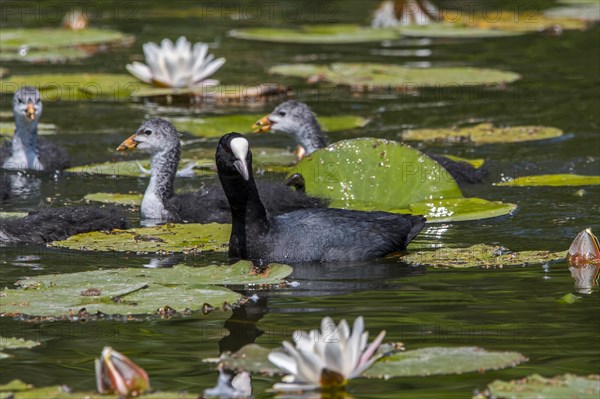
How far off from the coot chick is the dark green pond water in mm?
126

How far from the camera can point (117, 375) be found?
494 cm

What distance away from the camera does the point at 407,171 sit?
31.0ft

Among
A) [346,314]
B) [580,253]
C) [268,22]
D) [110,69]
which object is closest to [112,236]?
[346,314]

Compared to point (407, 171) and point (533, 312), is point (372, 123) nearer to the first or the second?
point (407, 171)

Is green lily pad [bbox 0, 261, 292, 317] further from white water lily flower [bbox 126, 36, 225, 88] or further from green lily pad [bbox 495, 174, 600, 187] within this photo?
white water lily flower [bbox 126, 36, 225, 88]

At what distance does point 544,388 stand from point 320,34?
1299 cm

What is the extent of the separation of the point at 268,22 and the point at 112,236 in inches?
452

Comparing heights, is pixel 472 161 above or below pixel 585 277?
above

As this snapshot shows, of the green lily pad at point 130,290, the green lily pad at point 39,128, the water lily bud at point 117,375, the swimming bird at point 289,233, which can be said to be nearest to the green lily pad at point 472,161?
the swimming bird at point 289,233

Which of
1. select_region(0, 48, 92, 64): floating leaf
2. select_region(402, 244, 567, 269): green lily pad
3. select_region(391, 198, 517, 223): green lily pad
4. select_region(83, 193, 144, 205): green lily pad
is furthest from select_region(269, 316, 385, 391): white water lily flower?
→ select_region(0, 48, 92, 64): floating leaf

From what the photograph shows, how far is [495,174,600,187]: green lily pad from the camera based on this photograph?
9938 mm

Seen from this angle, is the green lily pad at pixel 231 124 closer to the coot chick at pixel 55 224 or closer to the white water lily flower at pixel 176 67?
the white water lily flower at pixel 176 67

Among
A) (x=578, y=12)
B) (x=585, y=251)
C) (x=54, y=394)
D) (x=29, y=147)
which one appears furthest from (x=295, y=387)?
(x=578, y=12)

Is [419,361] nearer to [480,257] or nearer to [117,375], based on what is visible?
[117,375]
